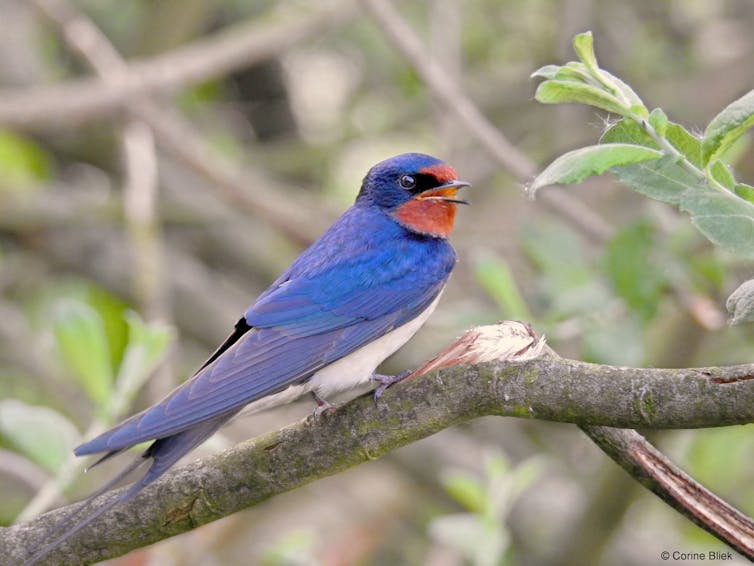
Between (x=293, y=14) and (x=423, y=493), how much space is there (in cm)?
183

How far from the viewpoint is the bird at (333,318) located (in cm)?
188

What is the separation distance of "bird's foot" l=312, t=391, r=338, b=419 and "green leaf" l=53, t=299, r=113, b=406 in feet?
1.29

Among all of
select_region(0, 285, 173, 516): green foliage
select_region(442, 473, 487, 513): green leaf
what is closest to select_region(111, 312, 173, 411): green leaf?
select_region(0, 285, 173, 516): green foliage

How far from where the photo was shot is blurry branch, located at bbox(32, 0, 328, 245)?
3.84 metres

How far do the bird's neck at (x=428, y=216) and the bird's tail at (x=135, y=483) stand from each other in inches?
38.8

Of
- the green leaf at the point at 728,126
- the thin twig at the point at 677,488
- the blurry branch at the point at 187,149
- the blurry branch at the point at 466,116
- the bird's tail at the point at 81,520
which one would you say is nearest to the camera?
the green leaf at the point at 728,126

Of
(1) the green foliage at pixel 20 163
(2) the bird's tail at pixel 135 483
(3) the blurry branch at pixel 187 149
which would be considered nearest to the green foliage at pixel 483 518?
(2) the bird's tail at pixel 135 483

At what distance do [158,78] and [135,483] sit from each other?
2457 mm

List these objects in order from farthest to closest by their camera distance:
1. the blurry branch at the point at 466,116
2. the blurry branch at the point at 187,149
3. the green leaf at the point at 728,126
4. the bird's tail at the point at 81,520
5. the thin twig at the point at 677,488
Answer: the blurry branch at the point at 187,149
the blurry branch at the point at 466,116
the bird's tail at the point at 81,520
the thin twig at the point at 677,488
the green leaf at the point at 728,126

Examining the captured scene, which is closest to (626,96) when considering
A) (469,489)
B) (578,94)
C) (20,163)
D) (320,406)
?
(578,94)

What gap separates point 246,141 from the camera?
18.2ft

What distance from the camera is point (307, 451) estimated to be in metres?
1.75

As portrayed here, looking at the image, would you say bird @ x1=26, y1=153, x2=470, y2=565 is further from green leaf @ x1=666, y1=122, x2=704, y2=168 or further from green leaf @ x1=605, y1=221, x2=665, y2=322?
green leaf @ x1=666, y1=122, x2=704, y2=168

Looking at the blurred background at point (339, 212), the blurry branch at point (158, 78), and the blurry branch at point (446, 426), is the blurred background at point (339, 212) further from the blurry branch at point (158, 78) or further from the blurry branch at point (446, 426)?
the blurry branch at point (446, 426)
